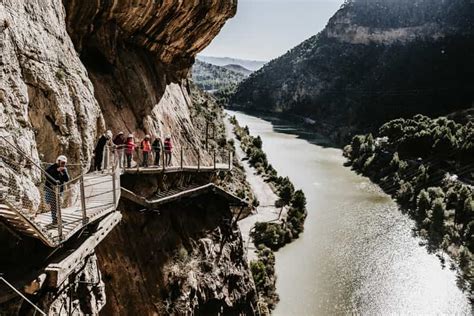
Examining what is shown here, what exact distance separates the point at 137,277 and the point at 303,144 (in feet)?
269

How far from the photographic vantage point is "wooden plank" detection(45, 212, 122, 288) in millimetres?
7504

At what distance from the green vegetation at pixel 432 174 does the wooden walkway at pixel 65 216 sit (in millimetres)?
31274

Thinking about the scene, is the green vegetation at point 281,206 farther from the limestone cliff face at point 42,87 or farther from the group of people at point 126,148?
the limestone cliff face at point 42,87

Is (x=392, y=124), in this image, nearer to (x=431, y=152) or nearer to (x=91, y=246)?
(x=431, y=152)

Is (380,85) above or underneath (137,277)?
above

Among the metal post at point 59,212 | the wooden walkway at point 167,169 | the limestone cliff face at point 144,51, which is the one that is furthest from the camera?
the limestone cliff face at point 144,51

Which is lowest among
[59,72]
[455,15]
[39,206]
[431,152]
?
[431,152]

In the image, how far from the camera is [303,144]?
96.0m

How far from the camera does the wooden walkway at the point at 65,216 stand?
6657 millimetres

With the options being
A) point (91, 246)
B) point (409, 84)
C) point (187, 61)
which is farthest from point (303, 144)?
point (91, 246)

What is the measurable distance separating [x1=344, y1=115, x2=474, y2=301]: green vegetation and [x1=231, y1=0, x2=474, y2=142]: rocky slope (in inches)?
930

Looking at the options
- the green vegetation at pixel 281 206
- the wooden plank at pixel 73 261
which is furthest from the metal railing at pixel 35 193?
the green vegetation at pixel 281 206

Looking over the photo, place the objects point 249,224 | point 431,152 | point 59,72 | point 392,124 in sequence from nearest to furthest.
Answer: point 59,72, point 249,224, point 431,152, point 392,124

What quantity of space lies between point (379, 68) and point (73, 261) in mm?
123298
